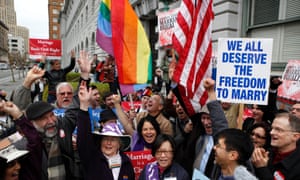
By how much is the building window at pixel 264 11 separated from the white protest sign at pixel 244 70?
4.11 m

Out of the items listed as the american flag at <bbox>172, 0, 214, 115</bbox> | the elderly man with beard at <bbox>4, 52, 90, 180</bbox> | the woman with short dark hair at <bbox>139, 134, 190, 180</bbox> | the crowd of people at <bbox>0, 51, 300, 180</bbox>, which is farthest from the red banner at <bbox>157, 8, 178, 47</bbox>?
the woman with short dark hair at <bbox>139, 134, 190, 180</bbox>

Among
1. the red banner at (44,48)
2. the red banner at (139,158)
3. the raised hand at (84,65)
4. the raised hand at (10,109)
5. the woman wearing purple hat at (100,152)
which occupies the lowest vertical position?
the red banner at (139,158)

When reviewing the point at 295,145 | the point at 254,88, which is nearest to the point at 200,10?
the point at 254,88

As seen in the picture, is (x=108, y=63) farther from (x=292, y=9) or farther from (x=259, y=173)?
(x=259, y=173)

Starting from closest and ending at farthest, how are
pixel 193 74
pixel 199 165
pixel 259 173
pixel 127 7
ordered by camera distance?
pixel 259 173 → pixel 199 165 → pixel 193 74 → pixel 127 7

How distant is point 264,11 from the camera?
6.48m

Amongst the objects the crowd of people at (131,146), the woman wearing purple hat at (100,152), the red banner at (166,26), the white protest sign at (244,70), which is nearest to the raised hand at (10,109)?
the crowd of people at (131,146)

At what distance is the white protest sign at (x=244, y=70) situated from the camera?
9.32ft

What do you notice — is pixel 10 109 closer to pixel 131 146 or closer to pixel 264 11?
pixel 131 146

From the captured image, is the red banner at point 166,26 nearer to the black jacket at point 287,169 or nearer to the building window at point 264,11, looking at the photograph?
the building window at point 264,11

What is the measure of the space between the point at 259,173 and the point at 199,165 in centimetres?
69

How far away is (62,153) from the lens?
254 centimetres

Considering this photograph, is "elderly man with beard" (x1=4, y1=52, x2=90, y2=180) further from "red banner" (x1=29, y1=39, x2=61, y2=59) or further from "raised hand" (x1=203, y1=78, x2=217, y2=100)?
"red banner" (x1=29, y1=39, x2=61, y2=59)

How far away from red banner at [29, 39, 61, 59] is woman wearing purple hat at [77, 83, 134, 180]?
27.1 feet
